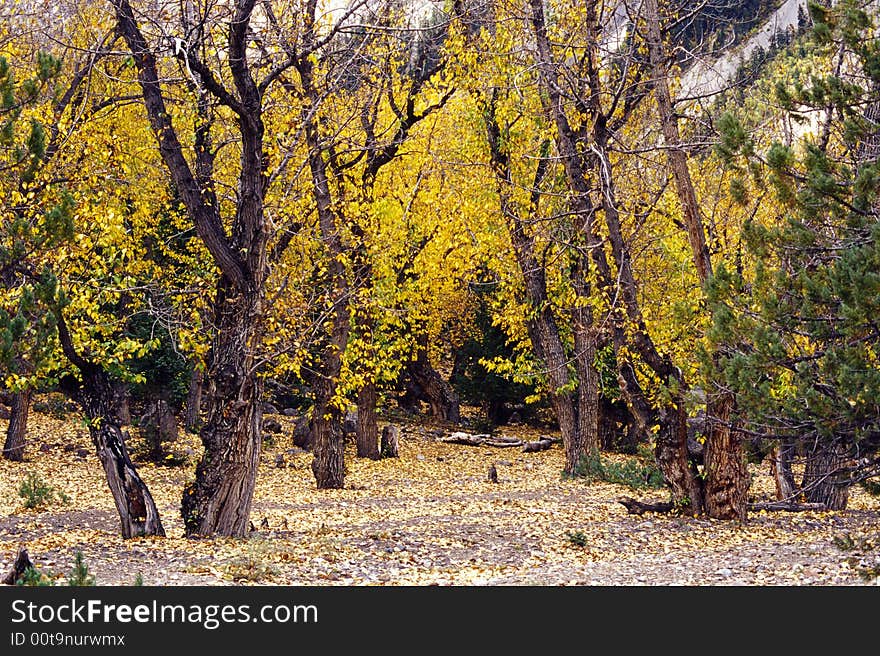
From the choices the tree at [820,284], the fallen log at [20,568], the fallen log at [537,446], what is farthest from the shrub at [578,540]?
the fallen log at [537,446]

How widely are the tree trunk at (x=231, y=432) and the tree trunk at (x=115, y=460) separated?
640 mm

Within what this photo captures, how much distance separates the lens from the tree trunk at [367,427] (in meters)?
22.3

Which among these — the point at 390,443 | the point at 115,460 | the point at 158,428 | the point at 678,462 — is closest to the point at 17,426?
the point at 158,428

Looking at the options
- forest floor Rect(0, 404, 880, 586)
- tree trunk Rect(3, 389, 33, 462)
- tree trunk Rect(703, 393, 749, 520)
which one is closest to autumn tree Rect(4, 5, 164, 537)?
forest floor Rect(0, 404, 880, 586)

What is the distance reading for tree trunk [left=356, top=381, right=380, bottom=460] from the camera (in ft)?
73.0

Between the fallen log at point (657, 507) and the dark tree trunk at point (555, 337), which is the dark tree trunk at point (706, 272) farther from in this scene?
the dark tree trunk at point (555, 337)

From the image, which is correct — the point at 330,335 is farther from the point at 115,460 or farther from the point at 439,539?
the point at 115,460

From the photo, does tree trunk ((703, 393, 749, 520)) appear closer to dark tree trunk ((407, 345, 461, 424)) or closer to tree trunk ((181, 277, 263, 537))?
tree trunk ((181, 277, 263, 537))

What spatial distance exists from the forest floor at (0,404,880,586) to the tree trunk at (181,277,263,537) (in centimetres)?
32

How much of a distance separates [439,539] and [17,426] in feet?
38.6

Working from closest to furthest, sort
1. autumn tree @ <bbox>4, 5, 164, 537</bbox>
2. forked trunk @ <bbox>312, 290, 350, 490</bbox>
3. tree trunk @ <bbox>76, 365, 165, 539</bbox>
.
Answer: autumn tree @ <bbox>4, 5, 164, 537</bbox>, tree trunk @ <bbox>76, 365, 165, 539</bbox>, forked trunk @ <bbox>312, 290, 350, 490</bbox>

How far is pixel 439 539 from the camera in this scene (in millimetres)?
11219

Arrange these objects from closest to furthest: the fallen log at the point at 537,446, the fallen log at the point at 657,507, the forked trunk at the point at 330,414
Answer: the fallen log at the point at 657,507
the forked trunk at the point at 330,414
the fallen log at the point at 537,446

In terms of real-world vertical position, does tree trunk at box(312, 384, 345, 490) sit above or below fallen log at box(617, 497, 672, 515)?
above
